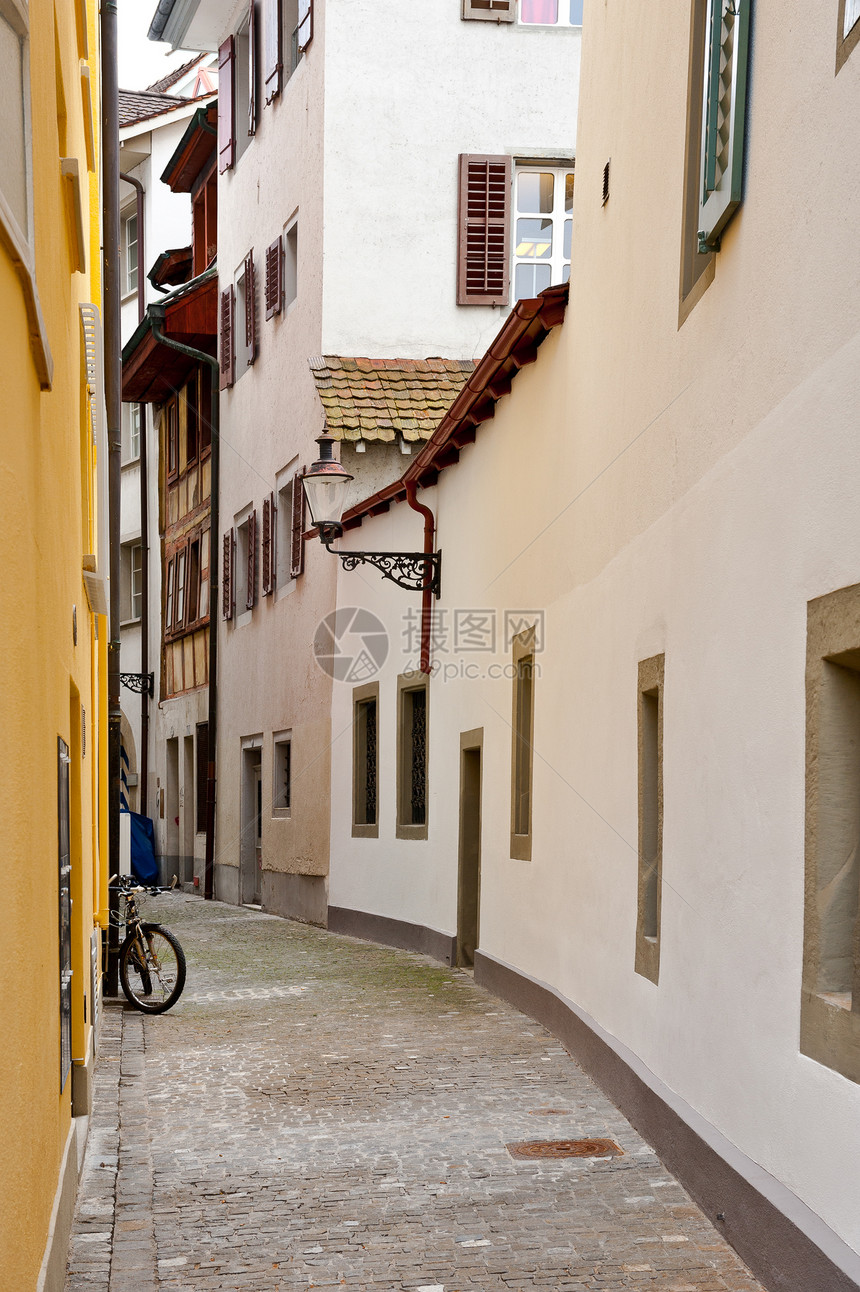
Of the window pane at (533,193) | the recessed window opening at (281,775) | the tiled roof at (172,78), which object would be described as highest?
the tiled roof at (172,78)

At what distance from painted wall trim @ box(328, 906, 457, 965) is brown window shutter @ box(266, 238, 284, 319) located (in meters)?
8.20

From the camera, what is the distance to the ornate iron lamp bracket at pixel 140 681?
30812 mm

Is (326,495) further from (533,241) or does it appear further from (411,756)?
(533,241)

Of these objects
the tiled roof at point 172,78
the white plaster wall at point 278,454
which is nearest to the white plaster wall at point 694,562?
the white plaster wall at point 278,454

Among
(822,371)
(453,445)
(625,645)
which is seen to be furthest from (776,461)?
(453,445)

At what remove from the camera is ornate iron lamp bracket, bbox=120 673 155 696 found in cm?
3081

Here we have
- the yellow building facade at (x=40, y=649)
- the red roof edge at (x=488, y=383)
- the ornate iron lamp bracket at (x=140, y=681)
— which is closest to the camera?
the yellow building facade at (x=40, y=649)

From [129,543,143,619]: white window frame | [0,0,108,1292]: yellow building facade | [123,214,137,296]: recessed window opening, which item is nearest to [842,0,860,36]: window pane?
[0,0,108,1292]: yellow building facade

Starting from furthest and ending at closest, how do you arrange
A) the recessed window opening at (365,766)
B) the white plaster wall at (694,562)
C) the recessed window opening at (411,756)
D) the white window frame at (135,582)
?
1. the white window frame at (135,582)
2. the recessed window opening at (365,766)
3. the recessed window opening at (411,756)
4. the white plaster wall at (694,562)

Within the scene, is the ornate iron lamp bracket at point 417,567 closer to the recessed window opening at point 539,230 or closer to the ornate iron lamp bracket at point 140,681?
the recessed window opening at point 539,230

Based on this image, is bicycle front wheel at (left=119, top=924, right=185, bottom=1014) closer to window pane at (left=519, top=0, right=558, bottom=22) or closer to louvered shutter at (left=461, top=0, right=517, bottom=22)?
louvered shutter at (left=461, top=0, right=517, bottom=22)

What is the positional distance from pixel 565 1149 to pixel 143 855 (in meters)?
20.4

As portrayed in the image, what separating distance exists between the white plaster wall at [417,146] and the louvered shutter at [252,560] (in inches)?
186

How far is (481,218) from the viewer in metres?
18.7
